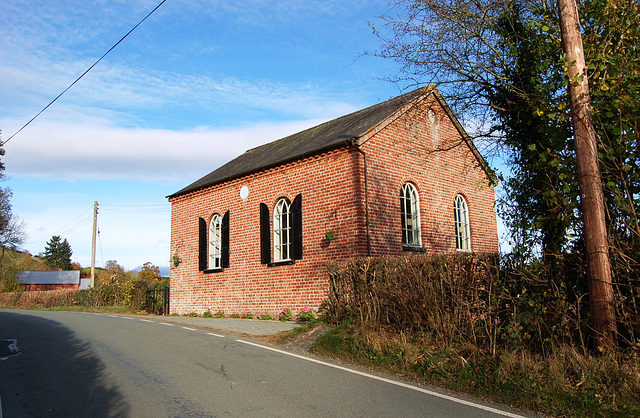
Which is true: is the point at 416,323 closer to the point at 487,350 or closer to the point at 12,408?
the point at 487,350

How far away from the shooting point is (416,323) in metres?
8.42

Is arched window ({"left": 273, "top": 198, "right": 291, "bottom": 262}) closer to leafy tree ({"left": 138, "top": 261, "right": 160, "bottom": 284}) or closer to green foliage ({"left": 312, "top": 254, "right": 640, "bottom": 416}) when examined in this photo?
green foliage ({"left": 312, "top": 254, "right": 640, "bottom": 416})

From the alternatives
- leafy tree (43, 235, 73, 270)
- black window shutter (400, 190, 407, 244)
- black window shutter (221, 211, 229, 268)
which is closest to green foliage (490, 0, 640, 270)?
black window shutter (400, 190, 407, 244)

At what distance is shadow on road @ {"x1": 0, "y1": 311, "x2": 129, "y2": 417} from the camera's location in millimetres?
5410

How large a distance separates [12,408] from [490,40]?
8.92 meters

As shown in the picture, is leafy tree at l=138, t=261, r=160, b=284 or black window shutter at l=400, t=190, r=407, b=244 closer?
black window shutter at l=400, t=190, r=407, b=244

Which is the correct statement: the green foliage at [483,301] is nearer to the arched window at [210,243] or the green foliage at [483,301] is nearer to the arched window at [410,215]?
the arched window at [410,215]

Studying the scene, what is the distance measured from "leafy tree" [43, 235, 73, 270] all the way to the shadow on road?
9295 cm

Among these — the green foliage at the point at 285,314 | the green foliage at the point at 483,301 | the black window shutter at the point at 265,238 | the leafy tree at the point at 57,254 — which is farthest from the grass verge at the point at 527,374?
the leafy tree at the point at 57,254

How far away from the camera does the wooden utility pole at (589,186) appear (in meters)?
5.93

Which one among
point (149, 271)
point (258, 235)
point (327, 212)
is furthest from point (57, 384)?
point (149, 271)

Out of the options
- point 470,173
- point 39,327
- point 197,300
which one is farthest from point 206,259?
point 470,173

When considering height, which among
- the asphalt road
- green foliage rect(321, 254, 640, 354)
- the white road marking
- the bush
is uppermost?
green foliage rect(321, 254, 640, 354)

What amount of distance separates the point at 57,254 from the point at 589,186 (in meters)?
104
